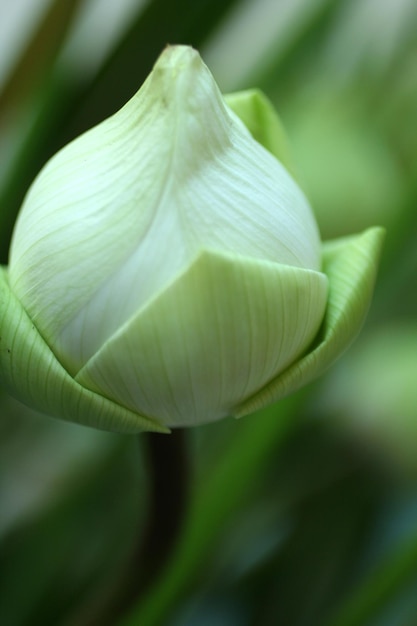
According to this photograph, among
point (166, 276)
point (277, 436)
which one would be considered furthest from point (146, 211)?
point (277, 436)

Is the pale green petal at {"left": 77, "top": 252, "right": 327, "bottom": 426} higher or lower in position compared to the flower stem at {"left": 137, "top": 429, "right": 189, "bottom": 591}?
higher

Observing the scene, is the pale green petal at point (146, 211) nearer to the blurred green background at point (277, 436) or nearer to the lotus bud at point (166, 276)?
the lotus bud at point (166, 276)

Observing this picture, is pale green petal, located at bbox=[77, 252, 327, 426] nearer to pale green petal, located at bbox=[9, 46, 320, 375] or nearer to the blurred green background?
pale green petal, located at bbox=[9, 46, 320, 375]

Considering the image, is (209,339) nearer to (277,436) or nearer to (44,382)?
(44,382)

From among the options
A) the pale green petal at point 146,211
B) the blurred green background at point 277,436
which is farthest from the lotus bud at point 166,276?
the blurred green background at point 277,436

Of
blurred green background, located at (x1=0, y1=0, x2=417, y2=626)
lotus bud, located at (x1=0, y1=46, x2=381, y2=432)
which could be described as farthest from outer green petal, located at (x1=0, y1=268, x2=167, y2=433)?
blurred green background, located at (x1=0, y1=0, x2=417, y2=626)

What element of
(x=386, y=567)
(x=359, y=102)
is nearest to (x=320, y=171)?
(x=359, y=102)
